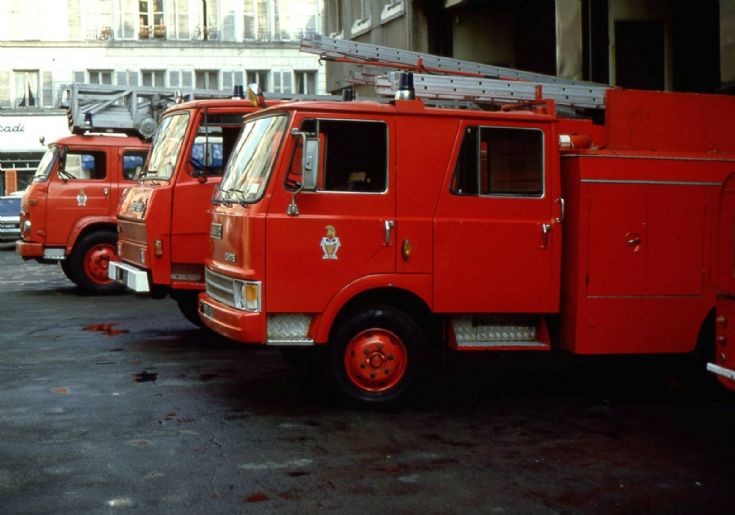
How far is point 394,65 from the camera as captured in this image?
1394cm

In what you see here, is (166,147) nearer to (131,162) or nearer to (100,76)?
(131,162)

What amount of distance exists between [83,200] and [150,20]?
111ft

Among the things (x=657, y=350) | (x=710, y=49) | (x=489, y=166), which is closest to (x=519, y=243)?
(x=489, y=166)

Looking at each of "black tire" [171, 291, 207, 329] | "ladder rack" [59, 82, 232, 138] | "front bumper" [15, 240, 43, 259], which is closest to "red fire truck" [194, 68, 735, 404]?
"black tire" [171, 291, 207, 329]

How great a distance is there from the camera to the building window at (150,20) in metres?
51.0

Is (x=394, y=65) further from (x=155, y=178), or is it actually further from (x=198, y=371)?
(x=198, y=371)

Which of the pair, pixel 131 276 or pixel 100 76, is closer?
pixel 131 276

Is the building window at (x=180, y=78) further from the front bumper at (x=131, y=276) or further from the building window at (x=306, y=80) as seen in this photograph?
the front bumper at (x=131, y=276)

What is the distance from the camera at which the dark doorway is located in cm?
1812

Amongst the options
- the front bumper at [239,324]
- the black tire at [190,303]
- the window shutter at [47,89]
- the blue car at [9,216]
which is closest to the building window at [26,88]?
the window shutter at [47,89]

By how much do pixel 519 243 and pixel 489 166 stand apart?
62 centimetres

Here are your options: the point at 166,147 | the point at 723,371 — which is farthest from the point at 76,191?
the point at 723,371

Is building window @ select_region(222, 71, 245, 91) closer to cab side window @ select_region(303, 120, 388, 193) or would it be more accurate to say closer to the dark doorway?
the dark doorway

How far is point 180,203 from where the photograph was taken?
12523mm
